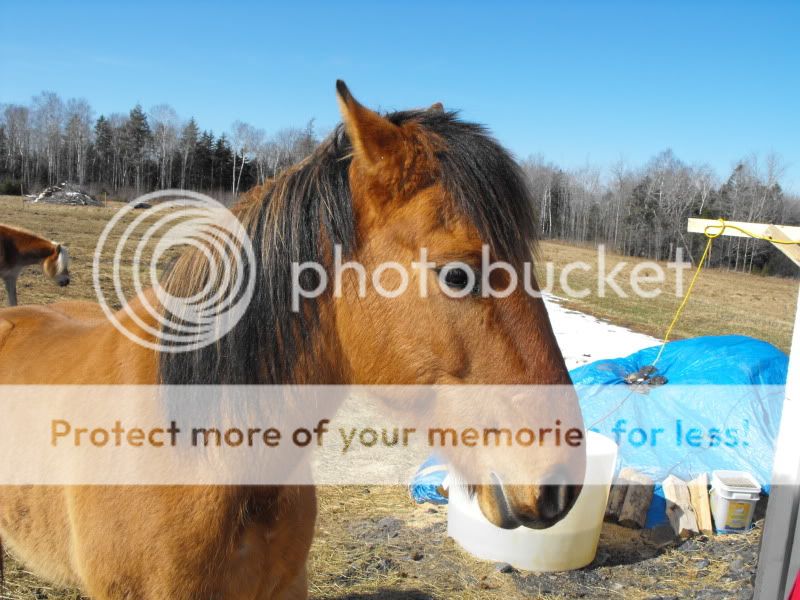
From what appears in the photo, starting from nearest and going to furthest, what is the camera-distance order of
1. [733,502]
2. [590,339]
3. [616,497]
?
[733,502]
[616,497]
[590,339]

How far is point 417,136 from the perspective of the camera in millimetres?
1596

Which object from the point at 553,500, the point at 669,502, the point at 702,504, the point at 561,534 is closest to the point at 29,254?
the point at 561,534

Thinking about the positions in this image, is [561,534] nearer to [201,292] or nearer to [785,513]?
[785,513]

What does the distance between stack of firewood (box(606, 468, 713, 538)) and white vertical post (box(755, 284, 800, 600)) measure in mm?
1791

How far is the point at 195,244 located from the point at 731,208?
1964 inches

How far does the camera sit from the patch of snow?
9411 mm

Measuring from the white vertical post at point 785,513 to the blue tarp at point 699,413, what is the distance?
6.42ft

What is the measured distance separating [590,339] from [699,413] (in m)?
5.67

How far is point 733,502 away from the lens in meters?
4.41

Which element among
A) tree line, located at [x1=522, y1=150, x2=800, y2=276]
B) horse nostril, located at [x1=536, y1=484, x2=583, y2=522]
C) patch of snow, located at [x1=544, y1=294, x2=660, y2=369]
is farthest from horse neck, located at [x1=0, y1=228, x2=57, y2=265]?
tree line, located at [x1=522, y1=150, x2=800, y2=276]

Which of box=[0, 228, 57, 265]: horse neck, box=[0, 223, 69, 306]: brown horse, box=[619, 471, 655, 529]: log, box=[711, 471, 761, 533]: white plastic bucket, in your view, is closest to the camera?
box=[711, 471, 761, 533]: white plastic bucket

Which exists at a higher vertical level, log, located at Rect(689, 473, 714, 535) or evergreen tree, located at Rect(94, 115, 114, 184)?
evergreen tree, located at Rect(94, 115, 114, 184)

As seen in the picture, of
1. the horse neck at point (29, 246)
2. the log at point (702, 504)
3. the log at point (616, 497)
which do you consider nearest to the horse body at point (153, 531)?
the log at point (616, 497)

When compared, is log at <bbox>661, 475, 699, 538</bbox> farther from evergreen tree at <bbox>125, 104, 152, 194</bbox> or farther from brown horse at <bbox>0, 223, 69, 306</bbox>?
evergreen tree at <bbox>125, 104, 152, 194</bbox>
